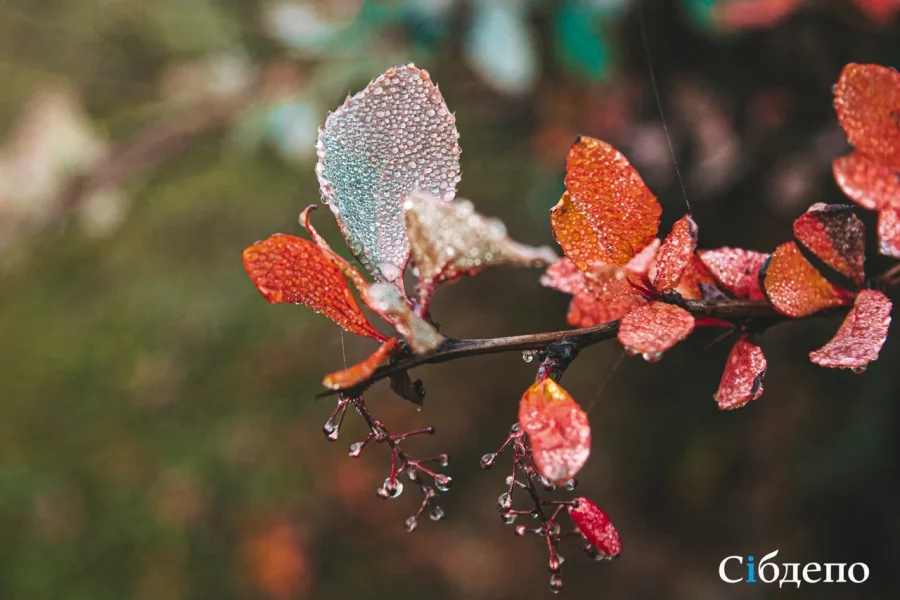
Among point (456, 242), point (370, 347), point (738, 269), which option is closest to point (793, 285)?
point (738, 269)

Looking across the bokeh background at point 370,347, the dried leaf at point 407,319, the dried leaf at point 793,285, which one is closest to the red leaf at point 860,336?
the dried leaf at point 793,285

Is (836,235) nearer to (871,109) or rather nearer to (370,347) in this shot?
(871,109)

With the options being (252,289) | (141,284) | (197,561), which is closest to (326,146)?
(197,561)

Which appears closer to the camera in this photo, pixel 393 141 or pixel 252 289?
pixel 393 141

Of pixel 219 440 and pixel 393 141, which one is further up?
pixel 393 141

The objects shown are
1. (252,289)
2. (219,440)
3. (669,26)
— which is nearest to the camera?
(669,26)

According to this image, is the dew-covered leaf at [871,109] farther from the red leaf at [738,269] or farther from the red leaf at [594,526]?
the red leaf at [594,526]

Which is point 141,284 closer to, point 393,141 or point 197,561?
point 197,561
